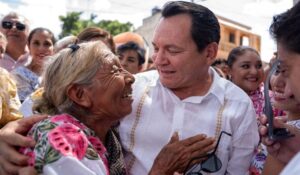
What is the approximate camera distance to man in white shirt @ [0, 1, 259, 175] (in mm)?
2469

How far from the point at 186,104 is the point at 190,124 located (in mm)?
123

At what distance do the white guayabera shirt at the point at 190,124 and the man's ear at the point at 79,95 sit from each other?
466 millimetres

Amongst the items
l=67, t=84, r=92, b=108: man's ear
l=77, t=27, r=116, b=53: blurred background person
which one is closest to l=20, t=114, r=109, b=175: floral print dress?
l=67, t=84, r=92, b=108: man's ear

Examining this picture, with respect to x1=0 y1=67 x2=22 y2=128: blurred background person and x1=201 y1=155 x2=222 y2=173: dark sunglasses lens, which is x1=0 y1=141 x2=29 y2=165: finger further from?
x1=201 y1=155 x2=222 y2=173: dark sunglasses lens

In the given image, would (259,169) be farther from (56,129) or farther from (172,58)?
(56,129)

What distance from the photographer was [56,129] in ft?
6.13

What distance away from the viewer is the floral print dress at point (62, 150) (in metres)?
1.77

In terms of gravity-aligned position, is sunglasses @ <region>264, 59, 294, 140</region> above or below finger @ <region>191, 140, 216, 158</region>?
above

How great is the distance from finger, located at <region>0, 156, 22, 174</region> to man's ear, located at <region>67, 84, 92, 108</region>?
44 cm

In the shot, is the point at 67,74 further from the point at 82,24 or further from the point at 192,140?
the point at 82,24

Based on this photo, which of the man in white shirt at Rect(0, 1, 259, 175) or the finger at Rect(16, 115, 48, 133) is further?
the man in white shirt at Rect(0, 1, 259, 175)

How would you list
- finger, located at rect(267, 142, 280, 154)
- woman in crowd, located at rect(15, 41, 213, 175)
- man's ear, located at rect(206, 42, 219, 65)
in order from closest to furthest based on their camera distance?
1. woman in crowd, located at rect(15, 41, 213, 175)
2. finger, located at rect(267, 142, 280, 154)
3. man's ear, located at rect(206, 42, 219, 65)

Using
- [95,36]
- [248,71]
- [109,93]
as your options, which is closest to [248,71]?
[248,71]

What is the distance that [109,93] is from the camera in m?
2.21
